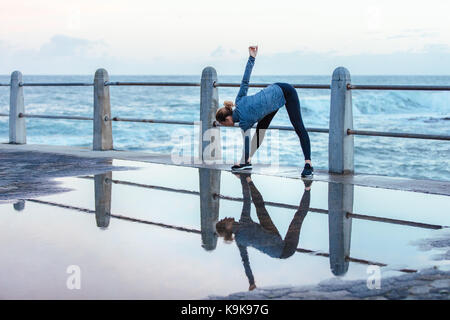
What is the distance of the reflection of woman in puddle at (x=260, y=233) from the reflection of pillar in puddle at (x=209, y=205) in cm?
8

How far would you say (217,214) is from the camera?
6023mm

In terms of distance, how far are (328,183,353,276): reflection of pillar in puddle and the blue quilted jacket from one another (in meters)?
1.23

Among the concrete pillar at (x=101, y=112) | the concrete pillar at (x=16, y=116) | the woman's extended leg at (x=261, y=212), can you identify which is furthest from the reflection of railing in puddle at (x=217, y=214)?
the concrete pillar at (x=16, y=116)

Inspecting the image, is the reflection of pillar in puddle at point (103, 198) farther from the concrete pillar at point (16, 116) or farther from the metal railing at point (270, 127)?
the concrete pillar at point (16, 116)

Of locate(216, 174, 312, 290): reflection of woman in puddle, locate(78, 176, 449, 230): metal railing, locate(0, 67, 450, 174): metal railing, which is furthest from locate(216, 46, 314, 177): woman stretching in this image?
locate(216, 174, 312, 290): reflection of woman in puddle

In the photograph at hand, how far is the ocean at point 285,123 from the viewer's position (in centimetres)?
2994

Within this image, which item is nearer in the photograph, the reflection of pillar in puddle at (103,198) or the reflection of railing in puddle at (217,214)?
the reflection of railing in puddle at (217,214)

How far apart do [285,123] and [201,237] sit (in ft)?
127

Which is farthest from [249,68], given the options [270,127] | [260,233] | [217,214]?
[260,233]

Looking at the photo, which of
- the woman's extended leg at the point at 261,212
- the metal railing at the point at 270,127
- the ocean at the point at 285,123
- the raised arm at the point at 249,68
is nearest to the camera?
the woman's extended leg at the point at 261,212

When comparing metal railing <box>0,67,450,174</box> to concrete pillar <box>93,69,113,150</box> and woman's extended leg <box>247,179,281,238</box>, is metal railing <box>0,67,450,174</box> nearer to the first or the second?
concrete pillar <box>93,69,113,150</box>

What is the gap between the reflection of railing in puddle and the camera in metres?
4.66

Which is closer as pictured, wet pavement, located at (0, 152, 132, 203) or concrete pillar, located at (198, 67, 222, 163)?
wet pavement, located at (0, 152, 132, 203)

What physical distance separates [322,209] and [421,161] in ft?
80.8
